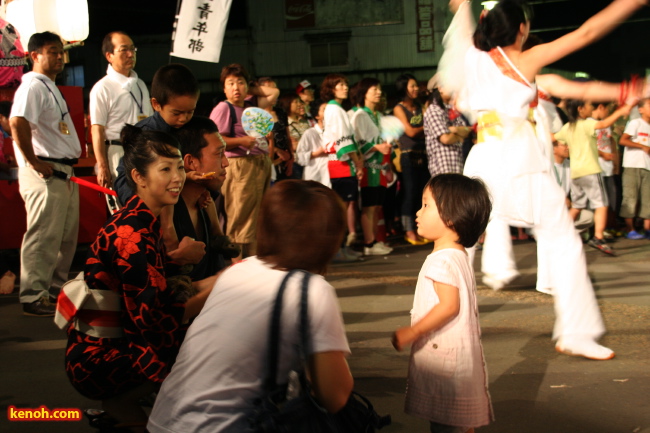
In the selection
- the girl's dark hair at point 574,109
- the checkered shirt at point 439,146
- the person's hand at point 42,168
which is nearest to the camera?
the person's hand at point 42,168

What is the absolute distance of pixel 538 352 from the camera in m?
3.94

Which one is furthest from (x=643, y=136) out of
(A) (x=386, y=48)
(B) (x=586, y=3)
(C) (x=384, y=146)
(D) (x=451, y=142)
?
(A) (x=386, y=48)

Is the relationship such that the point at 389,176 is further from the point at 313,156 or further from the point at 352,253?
the point at 352,253

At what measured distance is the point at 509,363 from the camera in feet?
12.4

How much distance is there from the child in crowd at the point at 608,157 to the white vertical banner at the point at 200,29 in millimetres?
5001

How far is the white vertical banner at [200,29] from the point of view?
717 centimetres

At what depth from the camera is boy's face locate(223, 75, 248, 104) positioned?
6.04 m

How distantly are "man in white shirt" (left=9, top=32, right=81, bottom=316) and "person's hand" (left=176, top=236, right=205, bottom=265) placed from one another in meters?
2.84

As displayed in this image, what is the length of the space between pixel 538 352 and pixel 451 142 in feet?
14.4

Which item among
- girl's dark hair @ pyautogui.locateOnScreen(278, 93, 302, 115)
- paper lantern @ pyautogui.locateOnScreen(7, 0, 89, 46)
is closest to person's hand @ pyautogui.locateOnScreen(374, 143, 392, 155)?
girl's dark hair @ pyautogui.locateOnScreen(278, 93, 302, 115)

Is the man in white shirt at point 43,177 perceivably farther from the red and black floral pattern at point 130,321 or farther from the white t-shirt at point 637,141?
the white t-shirt at point 637,141

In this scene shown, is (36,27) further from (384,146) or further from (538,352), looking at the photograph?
(538,352)

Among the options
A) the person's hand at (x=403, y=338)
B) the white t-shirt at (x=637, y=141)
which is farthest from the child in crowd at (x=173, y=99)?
the white t-shirt at (x=637, y=141)

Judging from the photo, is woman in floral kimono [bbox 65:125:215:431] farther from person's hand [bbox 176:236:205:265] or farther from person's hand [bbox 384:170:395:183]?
person's hand [bbox 384:170:395:183]
